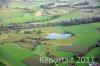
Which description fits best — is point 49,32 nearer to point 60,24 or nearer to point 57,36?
point 57,36

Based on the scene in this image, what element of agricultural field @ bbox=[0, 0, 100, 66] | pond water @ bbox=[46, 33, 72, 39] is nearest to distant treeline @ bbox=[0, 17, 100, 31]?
agricultural field @ bbox=[0, 0, 100, 66]

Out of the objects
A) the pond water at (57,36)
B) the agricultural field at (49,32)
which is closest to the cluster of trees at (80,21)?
the agricultural field at (49,32)

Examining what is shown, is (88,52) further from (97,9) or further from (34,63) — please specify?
(97,9)

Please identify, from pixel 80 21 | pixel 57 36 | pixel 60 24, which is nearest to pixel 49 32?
pixel 57 36

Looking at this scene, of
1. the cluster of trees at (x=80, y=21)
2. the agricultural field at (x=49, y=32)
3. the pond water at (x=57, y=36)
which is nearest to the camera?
the agricultural field at (x=49, y=32)

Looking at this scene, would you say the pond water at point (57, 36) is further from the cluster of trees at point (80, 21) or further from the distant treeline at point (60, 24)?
the cluster of trees at point (80, 21)

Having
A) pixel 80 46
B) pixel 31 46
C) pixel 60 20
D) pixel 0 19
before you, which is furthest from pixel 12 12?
pixel 80 46

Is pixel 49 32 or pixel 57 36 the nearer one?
pixel 57 36

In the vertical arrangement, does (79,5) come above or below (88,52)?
above
